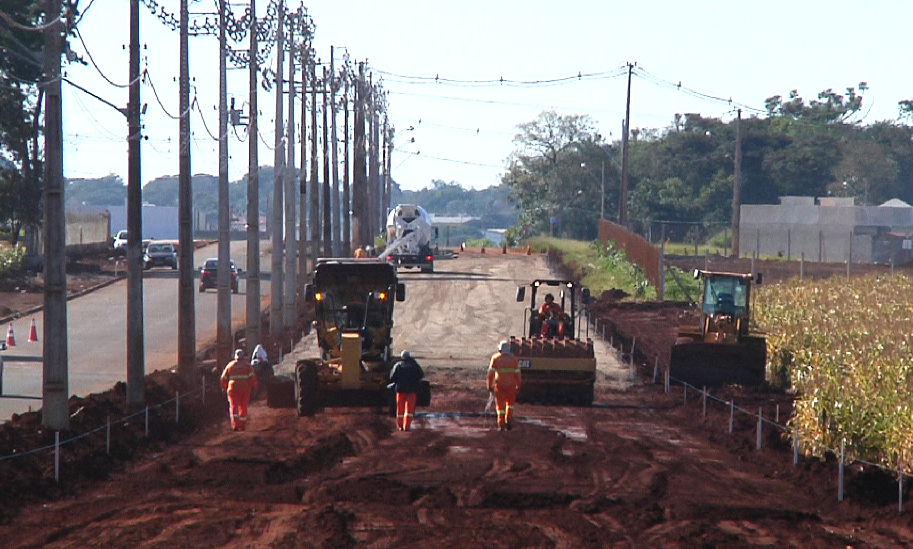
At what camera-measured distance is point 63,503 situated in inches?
676

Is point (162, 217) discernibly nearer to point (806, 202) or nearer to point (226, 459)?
point (806, 202)

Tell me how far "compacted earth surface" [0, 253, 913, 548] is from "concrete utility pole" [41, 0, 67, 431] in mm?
948

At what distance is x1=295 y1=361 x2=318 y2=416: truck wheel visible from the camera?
25391 millimetres

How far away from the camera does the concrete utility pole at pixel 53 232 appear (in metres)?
19.7

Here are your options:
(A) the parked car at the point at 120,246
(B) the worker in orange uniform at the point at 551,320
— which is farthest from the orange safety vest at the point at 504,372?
(A) the parked car at the point at 120,246

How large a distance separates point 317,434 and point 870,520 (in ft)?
34.3

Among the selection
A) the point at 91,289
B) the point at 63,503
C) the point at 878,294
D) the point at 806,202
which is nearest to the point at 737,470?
the point at 63,503

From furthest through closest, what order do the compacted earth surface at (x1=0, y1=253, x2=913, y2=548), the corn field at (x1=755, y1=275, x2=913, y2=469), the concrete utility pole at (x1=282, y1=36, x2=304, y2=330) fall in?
1. the concrete utility pole at (x1=282, y1=36, x2=304, y2=330)
2. the corn field at (x1=755, y1=275, x2=913, y2=469)
3. the compacted earth surface at (x1=0, y1=253, x2=913, y2=548)

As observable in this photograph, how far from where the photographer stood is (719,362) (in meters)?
30.8

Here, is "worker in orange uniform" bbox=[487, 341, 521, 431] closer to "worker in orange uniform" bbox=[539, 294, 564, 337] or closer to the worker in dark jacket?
the worker in dark jacket

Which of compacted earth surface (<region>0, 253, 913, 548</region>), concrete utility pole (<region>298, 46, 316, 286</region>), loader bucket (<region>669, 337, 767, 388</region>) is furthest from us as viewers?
concrete utility pole (<region>298, 46, 316, 286</region>)

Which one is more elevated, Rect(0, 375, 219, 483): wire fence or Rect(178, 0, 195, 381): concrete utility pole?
Rect(178, 0, 195, 381): concrete utility pole

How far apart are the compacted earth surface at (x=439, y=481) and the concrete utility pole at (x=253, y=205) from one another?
20.2ft

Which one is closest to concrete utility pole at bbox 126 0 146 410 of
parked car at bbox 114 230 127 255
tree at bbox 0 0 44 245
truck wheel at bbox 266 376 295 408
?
truck wheel at bbox 266 376 295 408
